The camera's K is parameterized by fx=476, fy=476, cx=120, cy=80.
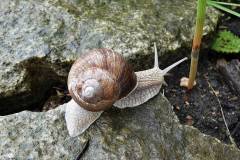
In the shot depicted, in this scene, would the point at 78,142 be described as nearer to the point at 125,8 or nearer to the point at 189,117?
the point at 189,117

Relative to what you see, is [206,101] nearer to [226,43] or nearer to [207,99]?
[207,99]

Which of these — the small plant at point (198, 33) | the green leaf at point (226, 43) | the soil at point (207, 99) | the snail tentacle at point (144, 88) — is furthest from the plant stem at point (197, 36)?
the green leaf at point (226, 43)

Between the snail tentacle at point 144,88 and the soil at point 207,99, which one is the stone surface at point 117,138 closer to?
the snail tentacle at point 144,88

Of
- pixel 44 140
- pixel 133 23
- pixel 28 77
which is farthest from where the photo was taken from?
pixel 133 23

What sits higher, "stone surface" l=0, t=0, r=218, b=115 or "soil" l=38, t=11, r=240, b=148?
"stone surface" l=0, t=0, r=218, b=115

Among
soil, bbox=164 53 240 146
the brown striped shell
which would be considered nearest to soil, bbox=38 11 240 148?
soil, bbox=164 53 240 146

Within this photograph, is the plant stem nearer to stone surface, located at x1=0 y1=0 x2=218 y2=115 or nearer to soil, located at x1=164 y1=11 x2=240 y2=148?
soil, located at x1=164 y1=11 x2=240 y2=148

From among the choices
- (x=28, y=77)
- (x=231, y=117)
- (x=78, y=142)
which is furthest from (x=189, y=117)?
(x=28, y=77)
